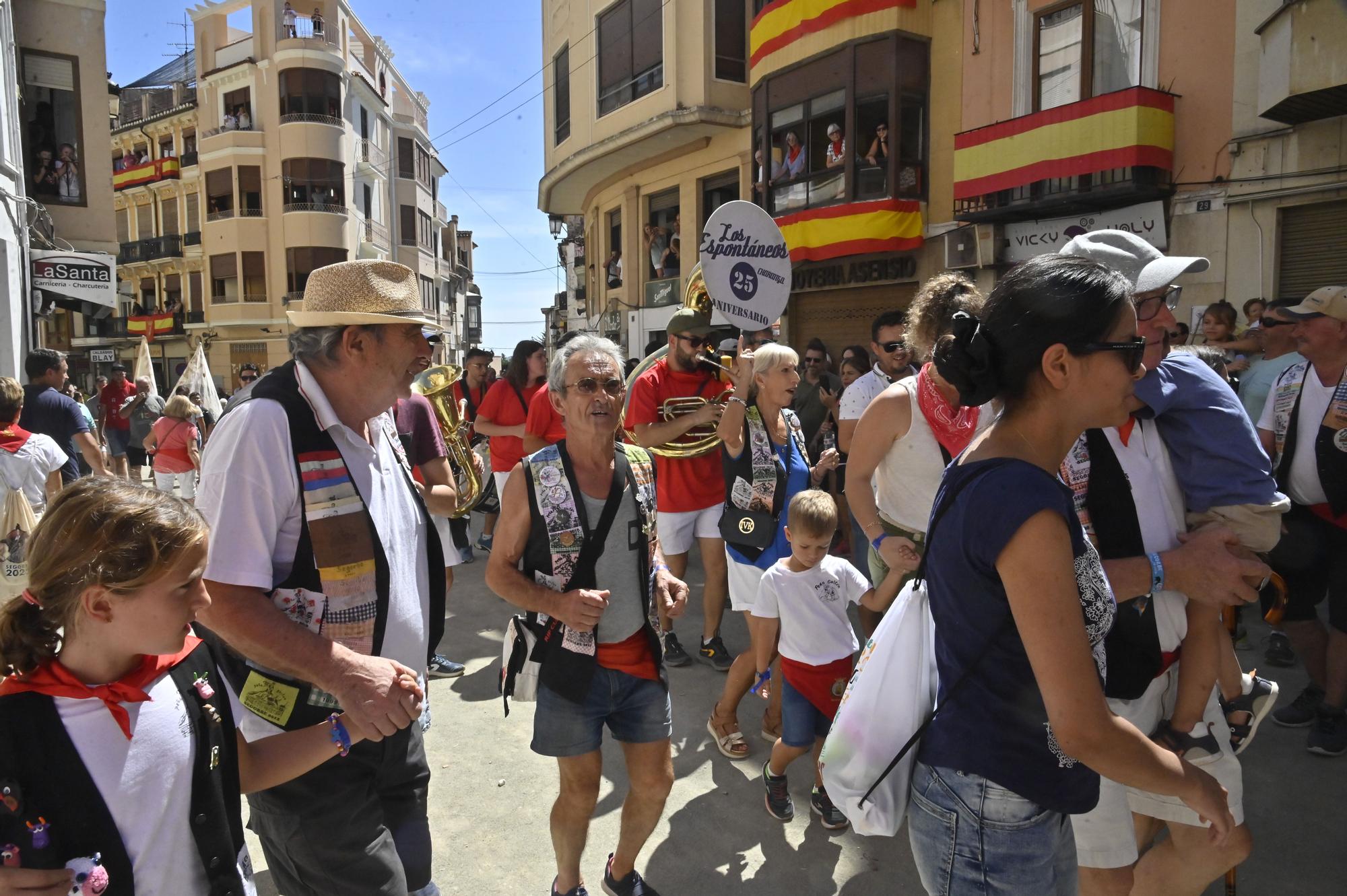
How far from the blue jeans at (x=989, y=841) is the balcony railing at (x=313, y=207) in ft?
135

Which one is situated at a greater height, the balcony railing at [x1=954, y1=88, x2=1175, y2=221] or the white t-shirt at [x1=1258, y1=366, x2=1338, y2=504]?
the balcony railing at [x1=954, y1=88, x2=1175, y2=221]

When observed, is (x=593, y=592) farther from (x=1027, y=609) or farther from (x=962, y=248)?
(x=962, y=248)

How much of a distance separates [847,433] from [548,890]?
126 inches

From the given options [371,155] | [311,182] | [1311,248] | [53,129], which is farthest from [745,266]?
[371,155]

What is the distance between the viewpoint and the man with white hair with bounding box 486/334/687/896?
2.72 metres

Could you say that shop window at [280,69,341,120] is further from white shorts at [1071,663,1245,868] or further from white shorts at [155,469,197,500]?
white shorts at [1071,663,1245,868]

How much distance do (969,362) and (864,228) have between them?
13.5 metres

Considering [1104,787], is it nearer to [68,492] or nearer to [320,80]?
[68,492]

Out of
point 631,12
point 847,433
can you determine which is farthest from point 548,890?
point 631,12

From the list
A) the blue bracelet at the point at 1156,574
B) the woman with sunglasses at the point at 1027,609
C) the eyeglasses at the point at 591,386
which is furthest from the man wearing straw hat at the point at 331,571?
the blue bracelet at the point at 1156,574

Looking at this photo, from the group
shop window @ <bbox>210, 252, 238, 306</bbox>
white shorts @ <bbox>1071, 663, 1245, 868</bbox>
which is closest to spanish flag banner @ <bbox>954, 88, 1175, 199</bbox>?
white shorts @ <bbox>1071, 663, 1245, 868</bbox>

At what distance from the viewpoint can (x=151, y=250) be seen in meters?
41.8

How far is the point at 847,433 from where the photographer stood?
207 inches

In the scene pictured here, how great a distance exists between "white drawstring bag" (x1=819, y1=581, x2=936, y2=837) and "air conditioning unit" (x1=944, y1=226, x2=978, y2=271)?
1297cm
